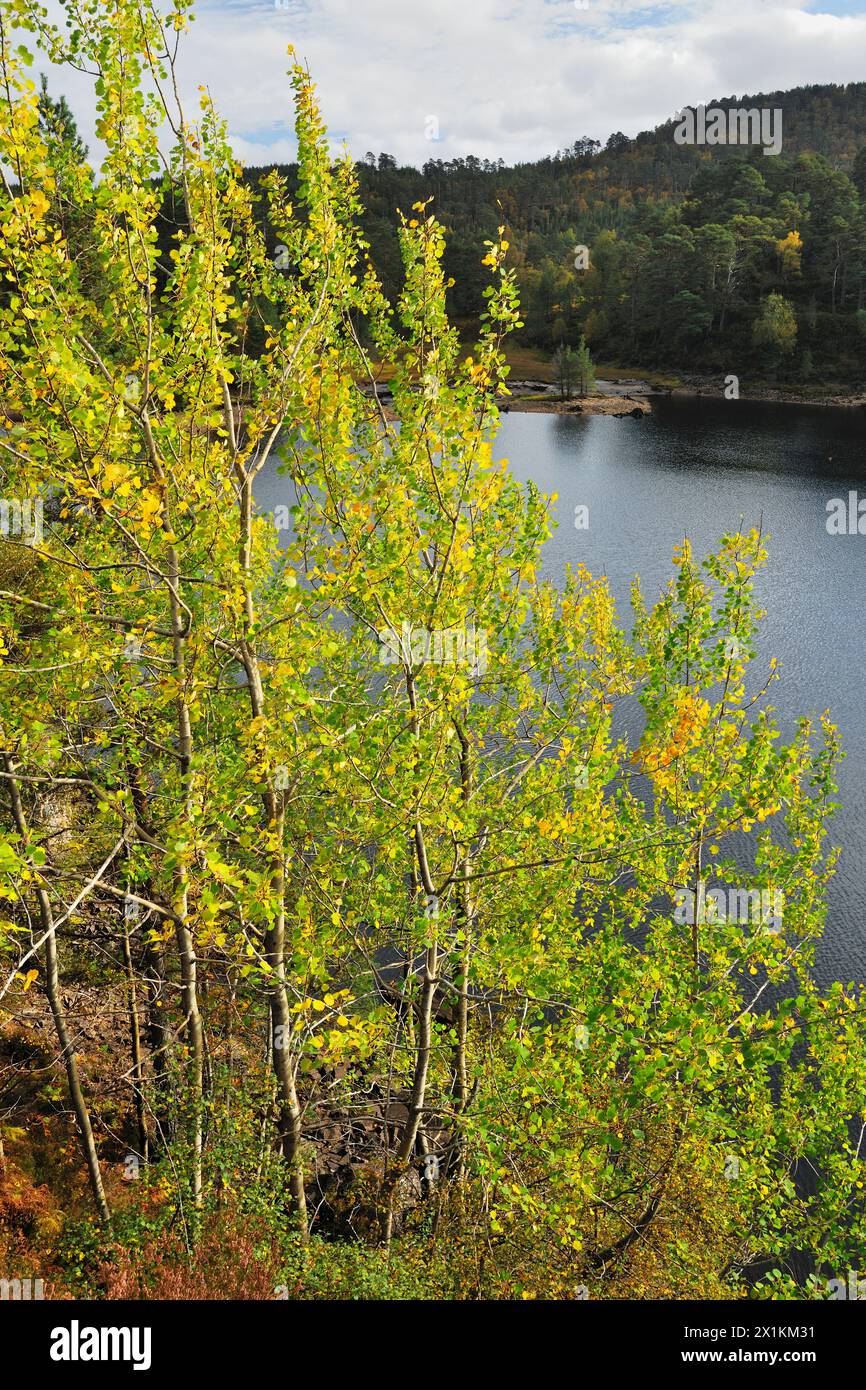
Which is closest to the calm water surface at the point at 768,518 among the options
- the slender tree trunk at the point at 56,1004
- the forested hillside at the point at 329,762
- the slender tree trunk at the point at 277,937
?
the forested hillside at the point at 329,762

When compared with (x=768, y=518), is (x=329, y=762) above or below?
below

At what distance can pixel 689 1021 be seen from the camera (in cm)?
780

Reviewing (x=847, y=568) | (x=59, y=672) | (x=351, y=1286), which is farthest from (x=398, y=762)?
(x=847, y=568)

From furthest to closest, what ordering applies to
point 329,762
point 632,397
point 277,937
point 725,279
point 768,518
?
point 725,279 < point 632,397 < point 768,518 < point 277,937 < point 329,762

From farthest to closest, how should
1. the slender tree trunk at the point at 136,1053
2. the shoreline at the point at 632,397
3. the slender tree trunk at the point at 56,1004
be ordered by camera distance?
1. the shoreline at the point at 632,397
2. the slender tree trunk at the point at 136,1053
3. the slender tree trunk at the point at 56,1004

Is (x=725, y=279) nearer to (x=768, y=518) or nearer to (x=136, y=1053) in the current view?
(x=768, y=518)

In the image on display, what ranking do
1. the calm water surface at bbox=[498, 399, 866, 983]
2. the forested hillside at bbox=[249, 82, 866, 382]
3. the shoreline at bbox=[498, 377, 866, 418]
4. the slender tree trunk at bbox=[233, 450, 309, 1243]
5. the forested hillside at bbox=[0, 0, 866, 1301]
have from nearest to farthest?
the forested hillside at bbox=[0, 0, 866, 1301]
the slender tree trunk at bbox=[233, 450, 309, 1243]
the calm water surface at bbox=[498, 399, 866, 983]
the shoreline at bbox=[498, 377, 866, 418]
the forested hillside at bbox=[249, 82, 866, 382]

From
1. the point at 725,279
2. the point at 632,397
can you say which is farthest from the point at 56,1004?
the point at 725,279

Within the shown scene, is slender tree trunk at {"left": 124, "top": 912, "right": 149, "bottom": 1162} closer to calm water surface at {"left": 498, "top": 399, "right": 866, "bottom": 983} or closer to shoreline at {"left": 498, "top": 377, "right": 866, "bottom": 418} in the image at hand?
calm water surface at {"left": 498, "top": 399, "right": 866, "bottom": 983}

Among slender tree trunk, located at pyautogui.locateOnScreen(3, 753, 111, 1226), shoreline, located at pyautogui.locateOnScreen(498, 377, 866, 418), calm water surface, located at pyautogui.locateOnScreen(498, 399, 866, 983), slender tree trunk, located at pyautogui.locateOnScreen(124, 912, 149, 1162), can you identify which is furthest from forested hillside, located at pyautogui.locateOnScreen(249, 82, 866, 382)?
slender tree trunk, located at pyautogui.locateOnScreen(3, 753, 111, 1226)

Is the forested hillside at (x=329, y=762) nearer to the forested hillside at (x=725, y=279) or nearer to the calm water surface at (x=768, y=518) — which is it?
the calm water surface at (x=768, y=518)

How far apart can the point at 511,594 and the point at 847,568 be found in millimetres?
37434

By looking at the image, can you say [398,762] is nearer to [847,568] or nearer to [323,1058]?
[323,1058]

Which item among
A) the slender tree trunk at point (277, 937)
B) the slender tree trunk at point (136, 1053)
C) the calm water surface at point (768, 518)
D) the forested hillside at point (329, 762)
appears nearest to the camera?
the forested hillside at point (329, 762)
